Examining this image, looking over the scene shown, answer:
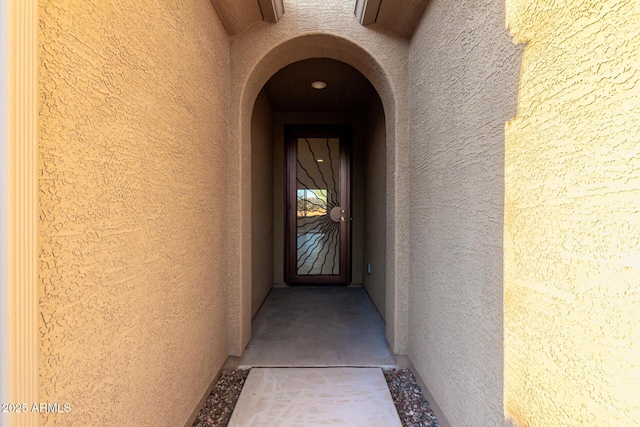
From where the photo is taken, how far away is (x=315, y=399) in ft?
5.56

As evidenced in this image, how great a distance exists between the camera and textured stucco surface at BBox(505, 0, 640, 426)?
0.60 metres

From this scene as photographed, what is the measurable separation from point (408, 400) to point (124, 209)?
1739 millimetres

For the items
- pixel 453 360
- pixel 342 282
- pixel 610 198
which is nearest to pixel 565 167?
pixel 610 198

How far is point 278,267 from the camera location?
421cm

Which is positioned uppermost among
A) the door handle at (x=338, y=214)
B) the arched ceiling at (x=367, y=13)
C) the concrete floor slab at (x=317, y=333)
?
the arched ceiling at (x=367, y=13)

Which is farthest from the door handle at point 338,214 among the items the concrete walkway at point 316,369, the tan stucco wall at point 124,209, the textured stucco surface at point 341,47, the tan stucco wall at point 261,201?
the tan stucco wall at point 124,209

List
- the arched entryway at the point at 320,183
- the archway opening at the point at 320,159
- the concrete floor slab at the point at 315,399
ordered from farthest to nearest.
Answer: the arched entryway at the point at 320,183, the archway opening at the point at 320,159, the concrete floor slab at the point at 315,399

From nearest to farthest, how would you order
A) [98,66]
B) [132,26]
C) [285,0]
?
[98,66], [132,26], [285,0]

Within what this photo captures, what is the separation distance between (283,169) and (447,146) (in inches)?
120

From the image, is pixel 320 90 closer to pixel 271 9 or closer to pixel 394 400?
pixel 271 9

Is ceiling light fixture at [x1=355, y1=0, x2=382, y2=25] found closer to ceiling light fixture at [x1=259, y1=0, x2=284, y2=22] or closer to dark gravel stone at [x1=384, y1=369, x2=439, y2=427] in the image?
ceiling light fixture at [x1=259, y1=0, x2=284, y2=22]

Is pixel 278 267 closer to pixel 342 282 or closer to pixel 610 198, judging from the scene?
pixel 342 282

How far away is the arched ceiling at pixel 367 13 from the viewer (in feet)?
5.70

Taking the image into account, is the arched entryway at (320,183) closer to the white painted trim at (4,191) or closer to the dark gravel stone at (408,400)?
the dark gravel stone at (408,400)
